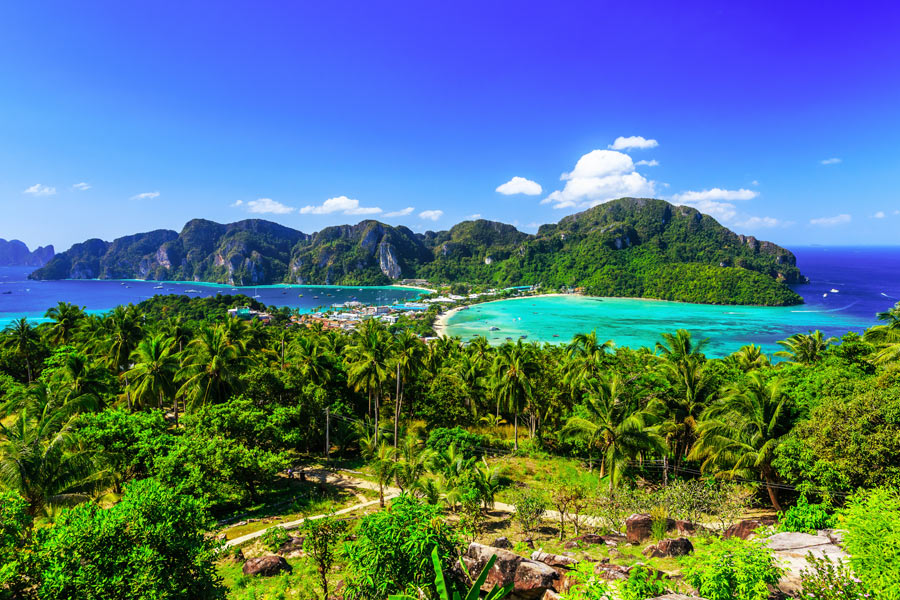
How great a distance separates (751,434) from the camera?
62.9 feet

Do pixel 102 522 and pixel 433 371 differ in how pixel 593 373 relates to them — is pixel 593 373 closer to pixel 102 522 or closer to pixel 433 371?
pixel 433 371

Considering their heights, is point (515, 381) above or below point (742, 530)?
above

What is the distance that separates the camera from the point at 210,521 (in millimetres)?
11602

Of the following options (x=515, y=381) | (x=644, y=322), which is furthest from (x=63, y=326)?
(x=644, y=322)

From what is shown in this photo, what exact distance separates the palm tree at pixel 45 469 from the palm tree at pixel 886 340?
3783 cm

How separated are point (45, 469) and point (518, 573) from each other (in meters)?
17.0

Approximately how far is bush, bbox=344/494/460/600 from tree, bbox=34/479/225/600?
12.4 ft

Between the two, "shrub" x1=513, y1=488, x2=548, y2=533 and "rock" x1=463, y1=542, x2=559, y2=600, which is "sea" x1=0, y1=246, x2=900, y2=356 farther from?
"rock" x1=463, y1=542, x2=559, y2=600

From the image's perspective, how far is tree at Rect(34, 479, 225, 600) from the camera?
28.8 ft

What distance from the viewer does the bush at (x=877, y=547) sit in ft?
25.3

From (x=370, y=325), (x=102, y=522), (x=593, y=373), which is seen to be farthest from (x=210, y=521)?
(x=593, y=373)

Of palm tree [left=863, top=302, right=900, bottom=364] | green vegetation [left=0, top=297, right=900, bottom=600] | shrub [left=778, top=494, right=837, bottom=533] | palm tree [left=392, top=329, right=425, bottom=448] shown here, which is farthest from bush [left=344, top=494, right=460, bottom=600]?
palm tree [left=863, top=302, right=900, bottom=364]

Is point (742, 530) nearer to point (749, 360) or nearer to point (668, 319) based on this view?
point (749, 360)

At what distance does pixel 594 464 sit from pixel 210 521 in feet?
88.7
